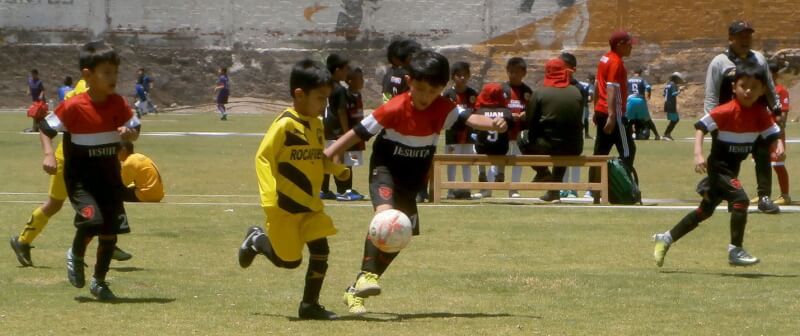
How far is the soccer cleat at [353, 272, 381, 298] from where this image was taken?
7.79 m

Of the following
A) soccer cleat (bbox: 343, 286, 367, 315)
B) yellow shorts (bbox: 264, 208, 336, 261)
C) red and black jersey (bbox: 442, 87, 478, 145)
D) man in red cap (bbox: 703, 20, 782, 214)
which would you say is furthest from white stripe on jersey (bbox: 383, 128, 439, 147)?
red and black jersey (bbox: 442, 87, 478, 145)

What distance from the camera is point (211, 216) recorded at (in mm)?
14211

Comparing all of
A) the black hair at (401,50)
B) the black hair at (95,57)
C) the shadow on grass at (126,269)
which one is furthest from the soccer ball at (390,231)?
the black hair at (401,50)

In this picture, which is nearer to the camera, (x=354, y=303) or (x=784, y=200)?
(x=354, y=303)

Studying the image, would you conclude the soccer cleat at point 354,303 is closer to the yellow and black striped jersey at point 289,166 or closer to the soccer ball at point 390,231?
the soccer ball at point 390,231

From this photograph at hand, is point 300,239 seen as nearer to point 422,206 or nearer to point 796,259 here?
point 796,259

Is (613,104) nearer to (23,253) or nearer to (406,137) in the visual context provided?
(23,253)

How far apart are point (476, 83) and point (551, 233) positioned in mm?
45850

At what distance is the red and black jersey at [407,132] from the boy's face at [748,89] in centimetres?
277

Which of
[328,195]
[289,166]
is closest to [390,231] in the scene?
[289,166]

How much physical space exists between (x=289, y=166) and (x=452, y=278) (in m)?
2.33

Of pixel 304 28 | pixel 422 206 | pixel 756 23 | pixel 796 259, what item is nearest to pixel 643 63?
pixel 756 23

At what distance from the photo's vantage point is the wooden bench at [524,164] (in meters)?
15.9

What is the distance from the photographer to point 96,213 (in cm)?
857
